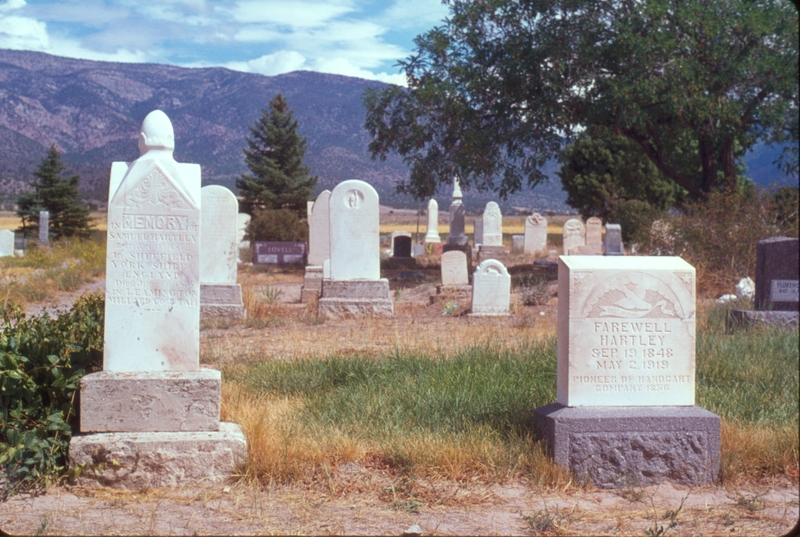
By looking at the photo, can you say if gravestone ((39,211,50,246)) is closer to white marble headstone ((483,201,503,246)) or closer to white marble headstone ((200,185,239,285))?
white marble headstone ((483,201,503,246))

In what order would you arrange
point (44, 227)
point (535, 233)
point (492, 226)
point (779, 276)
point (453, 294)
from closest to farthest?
point (779, 276) < point (453, 294) < point (492, 226) < point (44, 227) < point (535, 233)

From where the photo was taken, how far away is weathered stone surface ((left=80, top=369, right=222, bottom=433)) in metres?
4.58

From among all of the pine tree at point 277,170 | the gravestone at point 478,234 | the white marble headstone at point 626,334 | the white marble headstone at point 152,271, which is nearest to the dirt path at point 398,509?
the white marble headstone at point 626,334

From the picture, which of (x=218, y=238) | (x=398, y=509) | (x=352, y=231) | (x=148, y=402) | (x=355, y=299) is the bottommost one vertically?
(x=398, y=509)

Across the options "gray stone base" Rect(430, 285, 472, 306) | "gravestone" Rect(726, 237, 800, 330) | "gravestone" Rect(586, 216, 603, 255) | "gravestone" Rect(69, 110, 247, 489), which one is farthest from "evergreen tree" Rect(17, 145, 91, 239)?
"gravestone" Rect(69, 110, 247, 489)

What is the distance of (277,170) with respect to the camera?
1566 inches

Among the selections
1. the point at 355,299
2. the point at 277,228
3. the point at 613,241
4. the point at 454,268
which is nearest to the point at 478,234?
the point at 613,241

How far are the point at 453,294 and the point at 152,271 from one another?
10368 mm

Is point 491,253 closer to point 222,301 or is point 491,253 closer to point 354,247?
point 354,247

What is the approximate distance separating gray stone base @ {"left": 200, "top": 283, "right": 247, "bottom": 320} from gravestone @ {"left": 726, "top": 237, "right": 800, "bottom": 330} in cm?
762

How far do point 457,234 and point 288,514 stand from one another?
21084mm

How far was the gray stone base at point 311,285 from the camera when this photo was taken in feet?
49.3

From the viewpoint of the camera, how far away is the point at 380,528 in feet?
12.5

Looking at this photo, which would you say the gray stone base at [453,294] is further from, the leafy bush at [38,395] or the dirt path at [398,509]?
the dirt path at [398,509]
